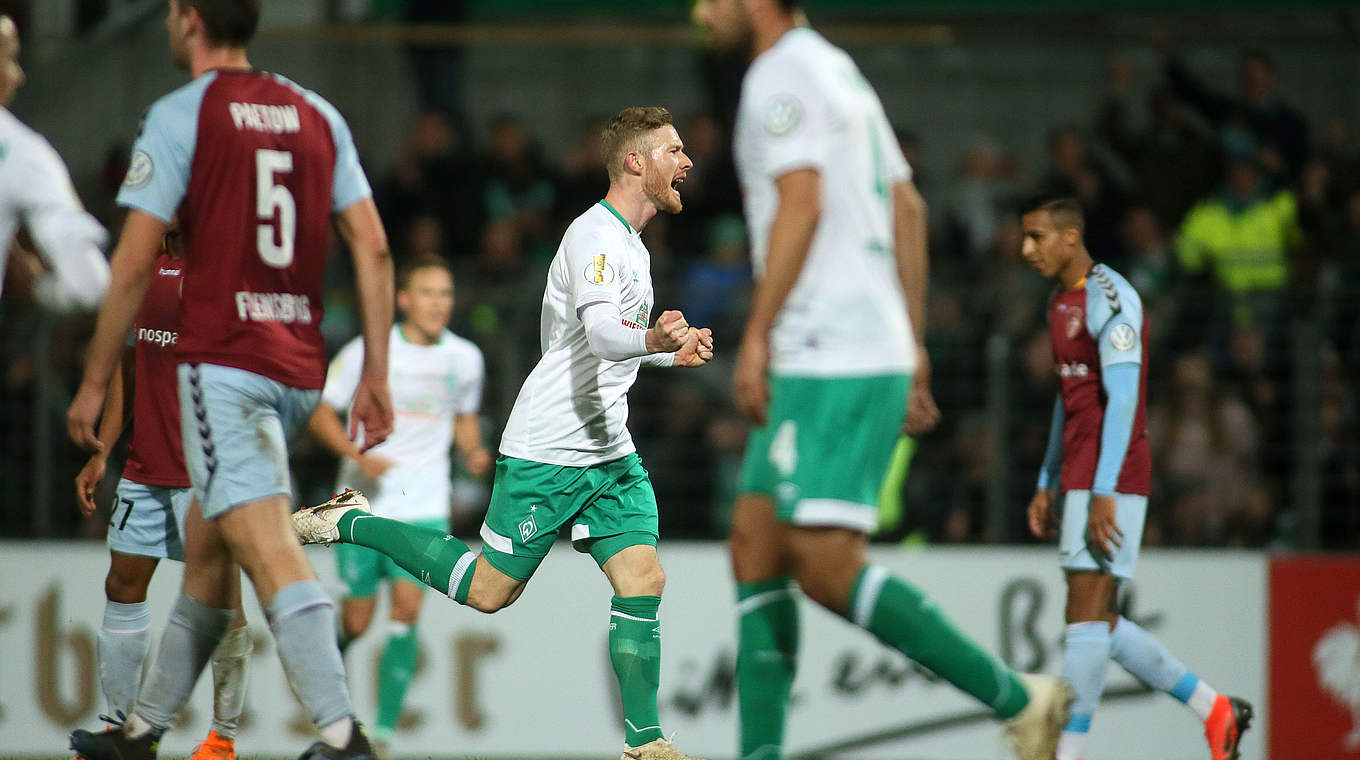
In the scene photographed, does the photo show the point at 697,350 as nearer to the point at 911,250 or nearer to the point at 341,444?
the point at 911,250

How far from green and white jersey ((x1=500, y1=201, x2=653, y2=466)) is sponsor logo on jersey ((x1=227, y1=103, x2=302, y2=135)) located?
132cm

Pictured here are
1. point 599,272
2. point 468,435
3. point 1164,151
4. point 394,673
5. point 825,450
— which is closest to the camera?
point 825,450

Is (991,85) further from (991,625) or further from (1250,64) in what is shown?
(991,625)

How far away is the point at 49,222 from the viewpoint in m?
4.37

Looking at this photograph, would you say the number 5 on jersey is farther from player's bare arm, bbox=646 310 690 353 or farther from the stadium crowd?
the stadium crowd

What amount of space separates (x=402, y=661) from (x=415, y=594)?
341 mm

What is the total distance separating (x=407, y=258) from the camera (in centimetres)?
1139

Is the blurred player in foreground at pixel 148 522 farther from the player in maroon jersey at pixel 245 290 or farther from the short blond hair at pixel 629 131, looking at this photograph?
the short blond hair at pixel 629 131

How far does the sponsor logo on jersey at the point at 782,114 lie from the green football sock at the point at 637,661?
2.07 metres

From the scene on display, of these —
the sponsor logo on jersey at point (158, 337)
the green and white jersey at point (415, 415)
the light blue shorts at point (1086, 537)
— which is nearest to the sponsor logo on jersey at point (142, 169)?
the sponsor logo on jersey at point (158, 337)

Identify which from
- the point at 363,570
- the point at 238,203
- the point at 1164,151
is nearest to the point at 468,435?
the point at 363,570

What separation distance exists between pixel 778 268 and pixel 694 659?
5560 mm

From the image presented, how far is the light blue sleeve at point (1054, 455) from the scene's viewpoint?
6.50m

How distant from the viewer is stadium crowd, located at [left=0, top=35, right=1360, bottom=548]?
9406mm
